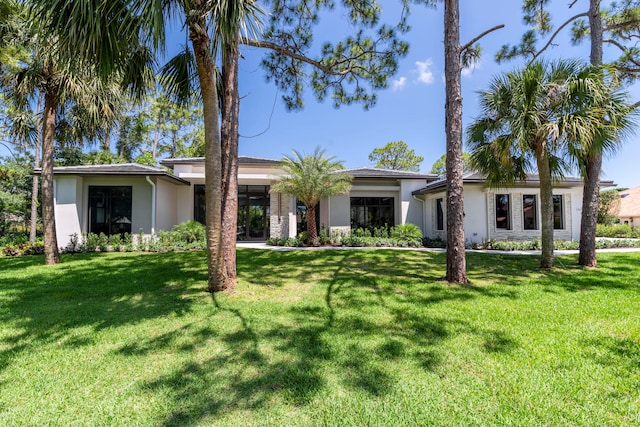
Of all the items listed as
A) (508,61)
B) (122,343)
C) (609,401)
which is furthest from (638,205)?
(122,343)

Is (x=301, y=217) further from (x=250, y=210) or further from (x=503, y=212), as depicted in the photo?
(x=503, y=212)

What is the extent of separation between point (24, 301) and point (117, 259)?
5301 mm

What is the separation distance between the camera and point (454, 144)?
692 centimetres

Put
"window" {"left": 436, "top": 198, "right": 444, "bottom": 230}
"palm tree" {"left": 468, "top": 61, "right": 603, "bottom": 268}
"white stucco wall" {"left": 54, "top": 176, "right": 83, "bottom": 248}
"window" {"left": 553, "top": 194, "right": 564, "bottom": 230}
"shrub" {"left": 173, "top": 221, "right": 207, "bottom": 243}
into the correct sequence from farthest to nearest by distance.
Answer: "window" {"left": 436, "top": 198, "right": 444, "bottom": 230} < "window" {"left": 553, "top": 194, "right": 564, "bottom": 230} < "shrub" {"left": 173, "top": 221, "right": 207, "bottom": 243} < "white stucco wall" {"left": 54, "top": 176, "right": 83, "bottom": 248} < "palm tree" {"left": 468, "top": 61, "right": 603, "bottom": 268}

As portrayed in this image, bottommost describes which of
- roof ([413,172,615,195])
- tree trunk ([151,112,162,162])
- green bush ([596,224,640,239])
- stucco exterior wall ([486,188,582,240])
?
green bush ([596,224,640,239])

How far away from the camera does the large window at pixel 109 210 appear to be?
14.7m

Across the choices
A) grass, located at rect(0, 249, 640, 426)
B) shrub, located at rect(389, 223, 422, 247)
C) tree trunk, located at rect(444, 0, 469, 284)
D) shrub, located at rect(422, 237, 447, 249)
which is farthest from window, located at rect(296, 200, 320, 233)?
tree trunk, located at rect(444, 0, 469, 284)

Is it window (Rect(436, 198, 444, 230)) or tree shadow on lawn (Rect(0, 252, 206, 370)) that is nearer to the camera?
tree shadow on lawn (Rect(0, 252, 206, 370))

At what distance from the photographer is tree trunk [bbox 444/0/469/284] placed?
6.87m

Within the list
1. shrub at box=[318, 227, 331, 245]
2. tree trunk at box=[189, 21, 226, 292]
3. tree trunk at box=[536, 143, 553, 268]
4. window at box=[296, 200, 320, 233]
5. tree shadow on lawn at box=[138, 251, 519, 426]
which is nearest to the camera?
tree shadow on lawn at box=[138, 251, 519, 426]

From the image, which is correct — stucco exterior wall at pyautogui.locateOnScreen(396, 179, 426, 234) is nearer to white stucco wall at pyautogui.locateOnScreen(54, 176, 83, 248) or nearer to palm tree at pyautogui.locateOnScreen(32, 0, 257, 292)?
palm tree at pyautogui.locateOnScreen(32, 0, 257, 292)

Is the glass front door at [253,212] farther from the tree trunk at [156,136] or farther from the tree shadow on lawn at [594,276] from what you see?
the tree trunk at [156,136]

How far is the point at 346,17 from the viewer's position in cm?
941

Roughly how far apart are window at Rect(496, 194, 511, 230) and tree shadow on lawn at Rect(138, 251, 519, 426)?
35.6 feet
